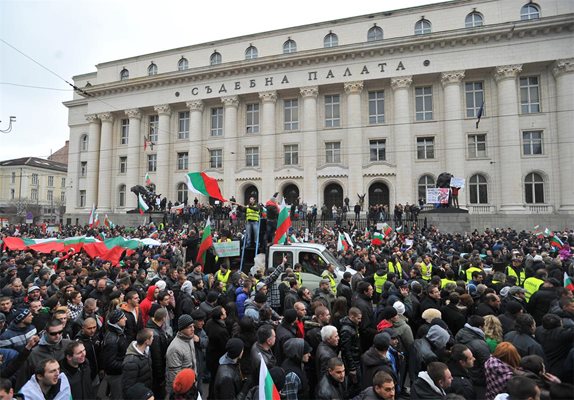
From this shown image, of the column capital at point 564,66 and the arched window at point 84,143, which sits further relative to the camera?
the arched window at point 84,143

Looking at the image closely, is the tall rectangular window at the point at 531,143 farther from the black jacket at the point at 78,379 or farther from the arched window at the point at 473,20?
the black jacket at the point at 78,379

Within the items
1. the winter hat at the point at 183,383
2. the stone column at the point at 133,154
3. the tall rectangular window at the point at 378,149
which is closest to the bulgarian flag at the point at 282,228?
the winter hat at the point at 183,383

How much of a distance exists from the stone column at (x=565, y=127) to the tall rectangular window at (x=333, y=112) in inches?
707

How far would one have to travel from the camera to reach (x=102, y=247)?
42.4ft

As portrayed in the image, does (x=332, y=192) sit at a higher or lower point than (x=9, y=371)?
higher

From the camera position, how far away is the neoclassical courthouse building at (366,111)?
3019 centimetres

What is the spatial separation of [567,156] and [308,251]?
29490 millimetres

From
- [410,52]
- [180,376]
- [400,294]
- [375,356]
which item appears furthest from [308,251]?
[410,52]

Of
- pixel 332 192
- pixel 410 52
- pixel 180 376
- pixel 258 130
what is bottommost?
pixel 180 376

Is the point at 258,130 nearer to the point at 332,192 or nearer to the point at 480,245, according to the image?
the point at 332,192

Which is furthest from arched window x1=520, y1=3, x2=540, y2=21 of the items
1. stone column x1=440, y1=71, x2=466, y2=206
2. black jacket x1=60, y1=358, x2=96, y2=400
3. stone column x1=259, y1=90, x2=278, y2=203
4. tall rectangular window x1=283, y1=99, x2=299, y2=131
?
black jacket x1=60, y1=358, x2=96, y2=400

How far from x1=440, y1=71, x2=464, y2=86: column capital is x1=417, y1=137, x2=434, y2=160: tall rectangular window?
4.99 meters

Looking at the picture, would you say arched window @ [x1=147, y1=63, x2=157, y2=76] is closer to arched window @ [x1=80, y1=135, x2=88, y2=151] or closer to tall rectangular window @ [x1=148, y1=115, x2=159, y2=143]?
tall rectangular window @ [x1=148, y1=115, x2=159, y2=143]

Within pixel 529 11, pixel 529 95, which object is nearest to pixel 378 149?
pixel 529 95
